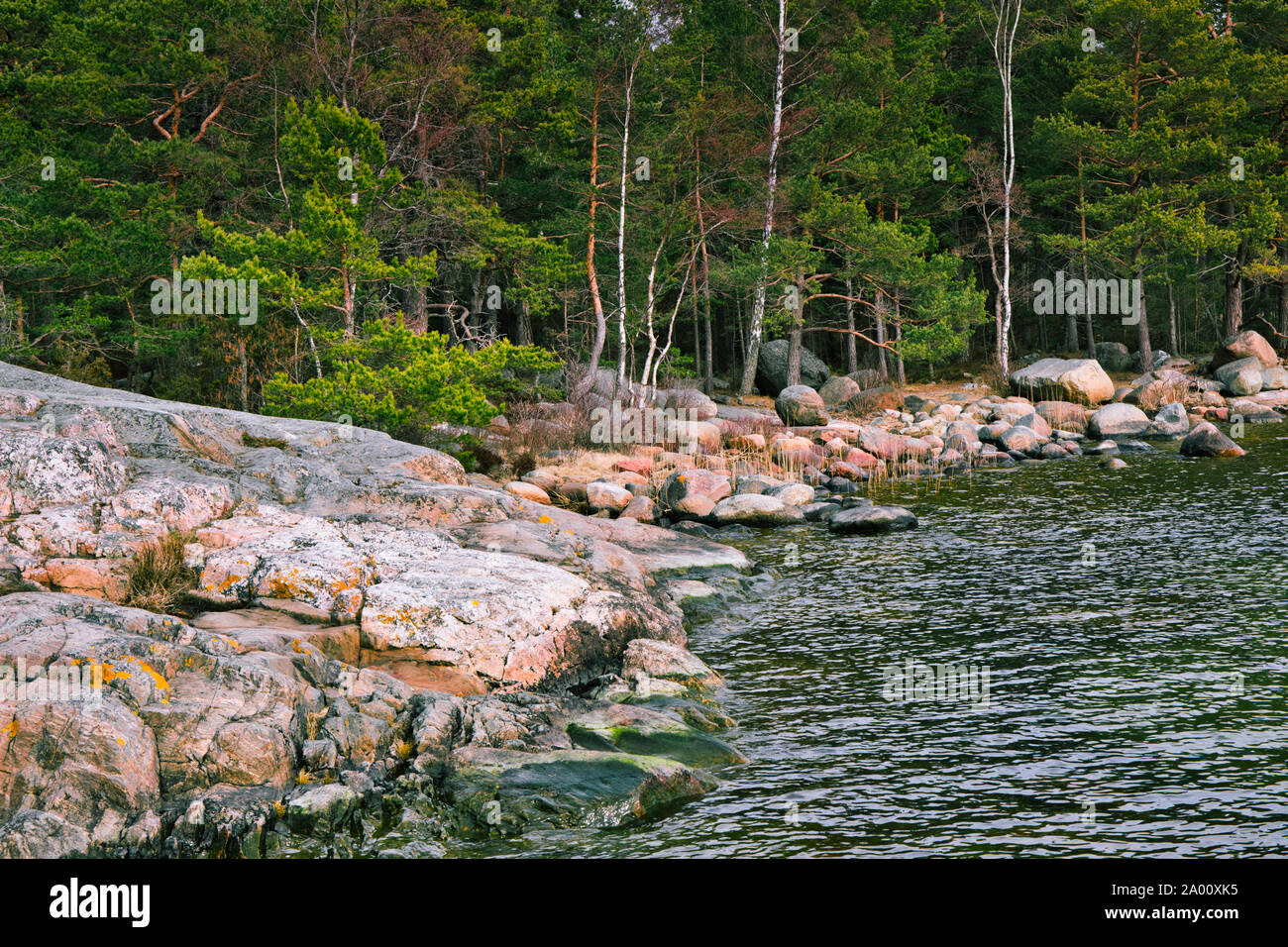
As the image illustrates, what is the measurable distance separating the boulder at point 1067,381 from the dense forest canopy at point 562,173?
6.98 feet

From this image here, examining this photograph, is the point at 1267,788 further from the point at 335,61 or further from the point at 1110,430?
the point at 335,61

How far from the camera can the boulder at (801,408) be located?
94.8 feet

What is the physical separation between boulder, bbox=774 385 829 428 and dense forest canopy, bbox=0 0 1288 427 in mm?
3330

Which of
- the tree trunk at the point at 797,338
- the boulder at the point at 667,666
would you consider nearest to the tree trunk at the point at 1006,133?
the tree trunk at the point at 797,338

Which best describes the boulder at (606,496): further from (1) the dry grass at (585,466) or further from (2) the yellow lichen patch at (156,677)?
→ (2) the yellow lichen patch at (156,677)

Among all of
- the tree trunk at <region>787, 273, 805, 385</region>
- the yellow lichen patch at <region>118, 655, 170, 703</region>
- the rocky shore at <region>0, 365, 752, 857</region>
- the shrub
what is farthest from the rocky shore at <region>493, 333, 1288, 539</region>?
the yellow lichen patch at <region>118, 655, 170, 703</region>

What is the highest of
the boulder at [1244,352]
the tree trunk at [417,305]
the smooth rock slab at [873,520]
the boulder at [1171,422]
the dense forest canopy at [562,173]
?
the dense forest canopy at [562,173]

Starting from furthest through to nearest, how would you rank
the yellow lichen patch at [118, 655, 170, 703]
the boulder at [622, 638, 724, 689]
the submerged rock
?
the boulder at [622, 638, 724, 689], the yellow lichen patch at [118, 655, 170, 703], the submerged rock

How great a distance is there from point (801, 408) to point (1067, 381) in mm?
8566

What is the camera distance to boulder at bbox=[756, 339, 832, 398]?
1419 inches

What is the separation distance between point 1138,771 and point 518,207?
2930cm

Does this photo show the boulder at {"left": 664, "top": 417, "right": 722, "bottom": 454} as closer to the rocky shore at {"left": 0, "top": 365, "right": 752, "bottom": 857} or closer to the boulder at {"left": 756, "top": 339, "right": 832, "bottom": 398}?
the rocky shore at {"left": 0, "top": 365, "right": 752, "bottom": 857}

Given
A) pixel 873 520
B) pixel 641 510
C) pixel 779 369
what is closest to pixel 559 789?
pixel 873 520

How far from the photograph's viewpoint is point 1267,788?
7062 millimetres
